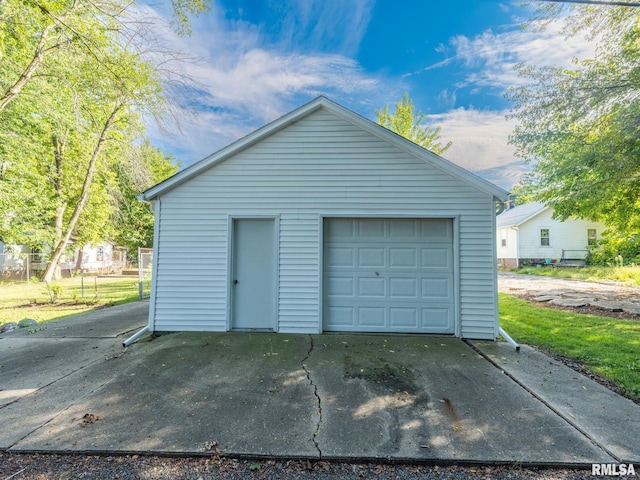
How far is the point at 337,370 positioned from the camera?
3953 millimetres

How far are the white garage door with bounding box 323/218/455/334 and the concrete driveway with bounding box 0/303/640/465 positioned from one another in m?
0.67

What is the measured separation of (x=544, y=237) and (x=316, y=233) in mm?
23133

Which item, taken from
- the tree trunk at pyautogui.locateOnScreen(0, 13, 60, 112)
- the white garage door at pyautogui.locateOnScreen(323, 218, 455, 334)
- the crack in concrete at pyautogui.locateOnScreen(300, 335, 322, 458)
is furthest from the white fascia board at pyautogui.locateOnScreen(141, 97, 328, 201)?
the tree trunk at pyautogui.locateOnScreen(0, 13, 60, 112)

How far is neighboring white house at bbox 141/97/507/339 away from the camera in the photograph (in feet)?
18.2

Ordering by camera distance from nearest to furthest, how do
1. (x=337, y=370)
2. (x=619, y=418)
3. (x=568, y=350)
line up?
(x=619, y=418), (x=337, y=370), (x=568, y=350)

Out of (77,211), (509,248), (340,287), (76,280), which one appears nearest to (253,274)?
(340,287)

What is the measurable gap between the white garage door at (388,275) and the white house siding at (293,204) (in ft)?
0.91

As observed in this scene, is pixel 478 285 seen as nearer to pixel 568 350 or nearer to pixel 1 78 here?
pixel 568 350

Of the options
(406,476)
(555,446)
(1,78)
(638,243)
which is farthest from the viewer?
(638,243)

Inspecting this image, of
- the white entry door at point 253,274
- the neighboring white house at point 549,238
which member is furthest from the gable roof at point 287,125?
the neighboring white house at point 549,238

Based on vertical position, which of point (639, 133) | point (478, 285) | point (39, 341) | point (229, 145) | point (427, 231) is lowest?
point (39, 341)

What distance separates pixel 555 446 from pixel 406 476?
4.63 ft

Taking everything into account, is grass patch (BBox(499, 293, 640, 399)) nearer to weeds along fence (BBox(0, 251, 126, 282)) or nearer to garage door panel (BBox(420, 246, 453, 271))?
garage door panel (BBox(420, 246, 453, 271))

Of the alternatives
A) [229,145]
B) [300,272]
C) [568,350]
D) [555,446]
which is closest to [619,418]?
[555,446]
